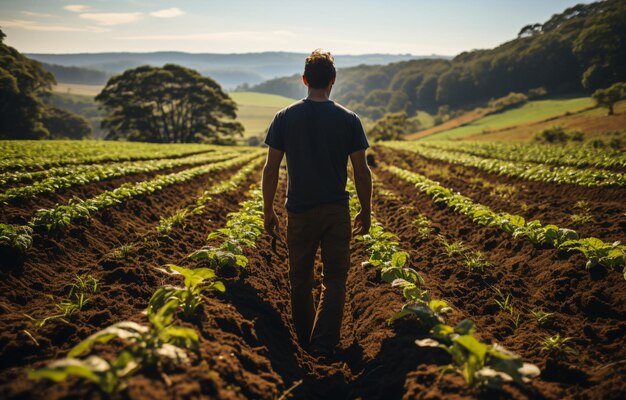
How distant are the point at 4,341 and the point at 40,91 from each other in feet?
242

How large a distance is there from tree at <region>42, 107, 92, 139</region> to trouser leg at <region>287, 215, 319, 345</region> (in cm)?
7880

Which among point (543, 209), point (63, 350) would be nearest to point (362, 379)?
point (63, 350)

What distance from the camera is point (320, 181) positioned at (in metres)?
3.84

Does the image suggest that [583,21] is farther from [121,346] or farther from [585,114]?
[121,346]

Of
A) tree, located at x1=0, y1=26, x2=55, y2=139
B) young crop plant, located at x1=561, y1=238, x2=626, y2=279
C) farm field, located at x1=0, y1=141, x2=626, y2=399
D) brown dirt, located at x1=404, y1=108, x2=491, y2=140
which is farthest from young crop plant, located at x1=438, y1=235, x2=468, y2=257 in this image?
brown dirt, located at x1=404, y1=108, x2=491, y2=140

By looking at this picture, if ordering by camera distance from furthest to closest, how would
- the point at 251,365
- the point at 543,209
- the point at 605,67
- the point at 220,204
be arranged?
the point at 605,67 → the point at 220,204 → the point at 543,209 → the point at 251,365

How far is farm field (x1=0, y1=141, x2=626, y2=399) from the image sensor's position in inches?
101

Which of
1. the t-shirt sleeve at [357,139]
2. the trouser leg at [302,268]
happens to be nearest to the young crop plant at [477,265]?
the trouser leg at [302,268]

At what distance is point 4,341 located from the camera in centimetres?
327

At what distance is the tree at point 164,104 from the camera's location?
58.2m

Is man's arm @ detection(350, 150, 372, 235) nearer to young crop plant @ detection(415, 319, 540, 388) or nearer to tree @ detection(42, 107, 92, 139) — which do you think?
young crop plant @ detection(415, 319, 540, 388)

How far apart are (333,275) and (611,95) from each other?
63.4 meters

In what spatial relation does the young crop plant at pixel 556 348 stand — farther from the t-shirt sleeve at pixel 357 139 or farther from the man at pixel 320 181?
the t-shirt sleeve at pixel 357 139

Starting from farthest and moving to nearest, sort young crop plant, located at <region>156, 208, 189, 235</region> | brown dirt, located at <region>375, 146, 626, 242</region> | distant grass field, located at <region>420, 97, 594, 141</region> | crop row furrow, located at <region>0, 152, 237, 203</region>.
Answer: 1. distant grass field, located at <region>420, 97, 594, 141</region>
2. crop row furrow, located at <region>0, 152, 237, 203</region>
3. brown dirt, located at <region>375, 146, 626, 242</region>
4. young crop plant, located at <region>156, 208, 189, 235</region>
